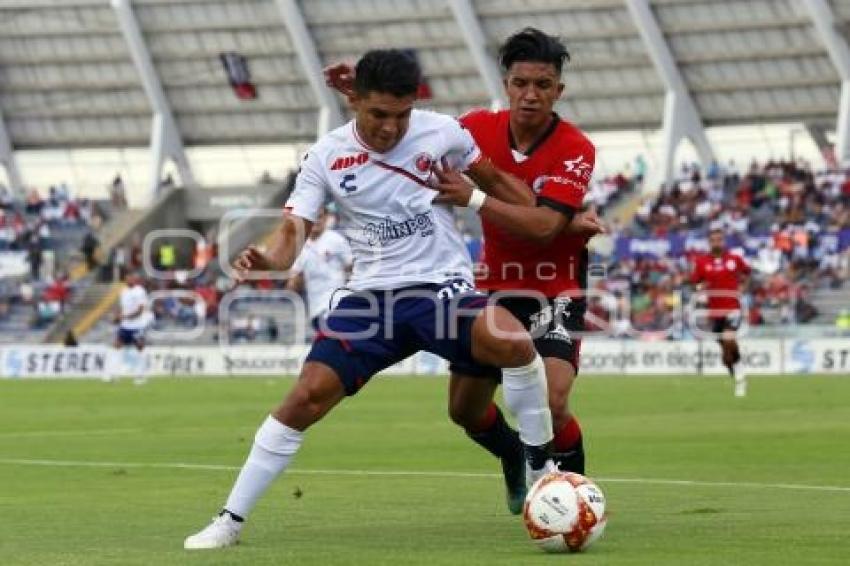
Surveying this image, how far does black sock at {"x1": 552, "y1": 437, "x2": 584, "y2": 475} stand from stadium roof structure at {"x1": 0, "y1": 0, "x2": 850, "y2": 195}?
53.3m

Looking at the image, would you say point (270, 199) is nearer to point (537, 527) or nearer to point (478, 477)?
point (478, 477)

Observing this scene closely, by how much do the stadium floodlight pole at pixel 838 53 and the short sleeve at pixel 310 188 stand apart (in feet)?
179

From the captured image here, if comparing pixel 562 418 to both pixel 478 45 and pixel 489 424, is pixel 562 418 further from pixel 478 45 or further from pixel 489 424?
pixel 478 45

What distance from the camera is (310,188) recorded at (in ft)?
37.5

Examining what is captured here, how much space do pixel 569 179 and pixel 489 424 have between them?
5.65 feet

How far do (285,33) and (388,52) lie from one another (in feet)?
214

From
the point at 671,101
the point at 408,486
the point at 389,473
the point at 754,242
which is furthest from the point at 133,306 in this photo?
the point at 408,486

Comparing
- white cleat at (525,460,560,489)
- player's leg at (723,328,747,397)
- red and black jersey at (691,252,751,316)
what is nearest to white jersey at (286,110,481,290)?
white cleat at (525,460,560,489)

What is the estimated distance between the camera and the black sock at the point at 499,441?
43.5 feet

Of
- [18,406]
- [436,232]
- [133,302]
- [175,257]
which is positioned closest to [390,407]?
[18,406]

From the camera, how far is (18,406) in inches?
1304

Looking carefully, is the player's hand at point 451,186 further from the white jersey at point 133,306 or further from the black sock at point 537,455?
the white jersey at point 133,306

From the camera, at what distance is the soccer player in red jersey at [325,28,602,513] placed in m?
12.6

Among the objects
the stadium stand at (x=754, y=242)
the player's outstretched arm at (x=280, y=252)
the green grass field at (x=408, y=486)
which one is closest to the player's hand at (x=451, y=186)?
the player's outstretched arm at (x=280, y=252)
